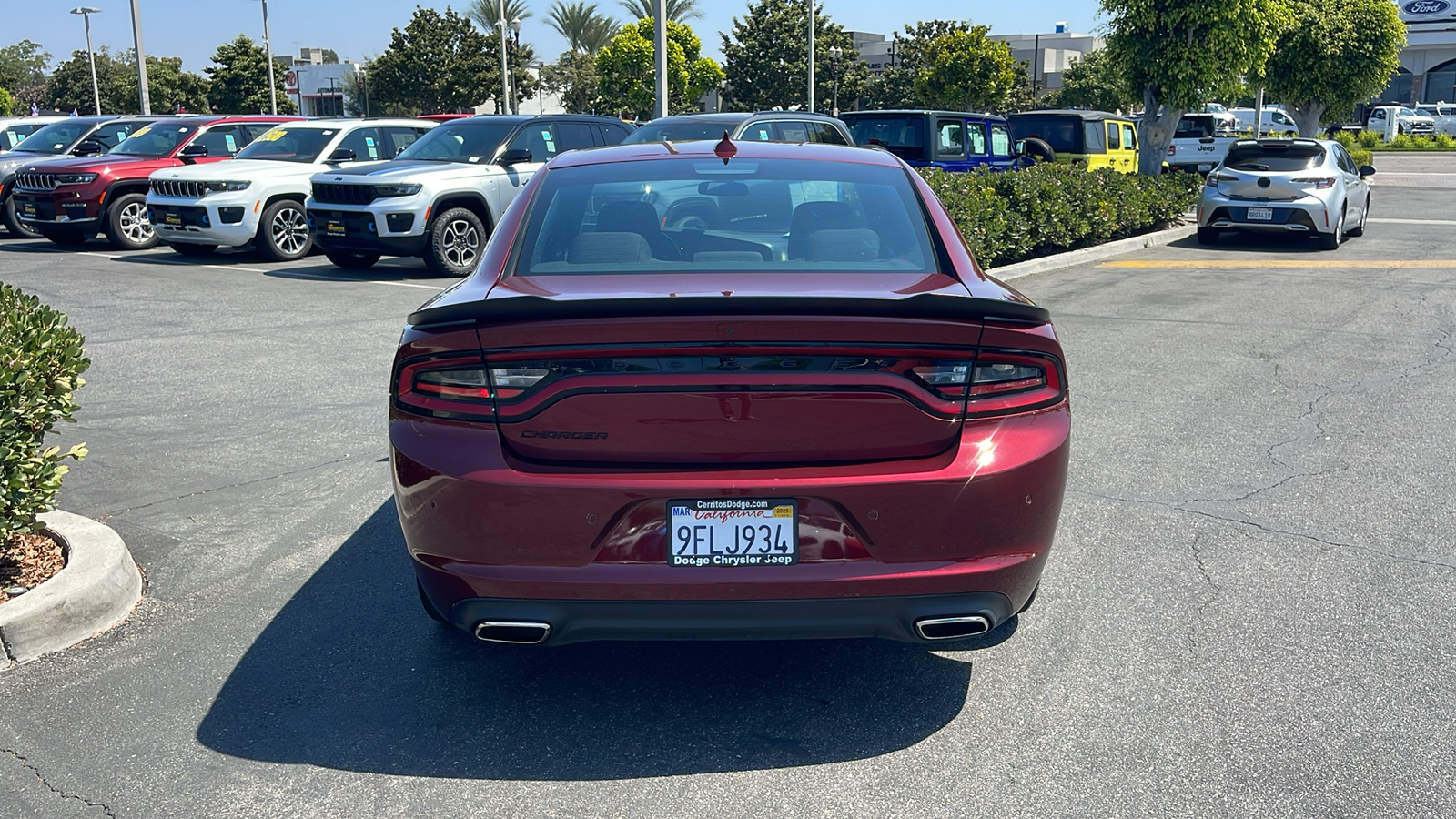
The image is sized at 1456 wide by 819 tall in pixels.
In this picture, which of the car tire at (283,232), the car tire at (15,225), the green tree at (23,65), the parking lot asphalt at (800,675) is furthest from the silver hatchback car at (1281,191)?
the green tree at (23,65)

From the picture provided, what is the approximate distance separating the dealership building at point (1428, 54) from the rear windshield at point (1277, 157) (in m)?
75.0

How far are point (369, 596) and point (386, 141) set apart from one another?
13.3 m

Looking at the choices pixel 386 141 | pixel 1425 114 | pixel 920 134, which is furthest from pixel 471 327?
pixel 1425 114

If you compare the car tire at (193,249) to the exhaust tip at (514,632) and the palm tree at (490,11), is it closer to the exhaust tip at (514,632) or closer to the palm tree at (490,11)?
the exhaust tip at (514,632)

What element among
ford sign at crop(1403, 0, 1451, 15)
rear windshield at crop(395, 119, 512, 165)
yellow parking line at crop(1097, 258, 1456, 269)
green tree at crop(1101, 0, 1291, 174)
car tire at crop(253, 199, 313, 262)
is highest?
ford sign at crop(1403, 0, 1451, 15)

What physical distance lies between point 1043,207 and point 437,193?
6923 millimetres

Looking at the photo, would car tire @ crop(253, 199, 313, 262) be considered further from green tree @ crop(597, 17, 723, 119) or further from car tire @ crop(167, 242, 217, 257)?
green tree @ crop(597, 17, 723, 119)

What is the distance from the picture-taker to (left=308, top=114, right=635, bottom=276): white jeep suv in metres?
13.5

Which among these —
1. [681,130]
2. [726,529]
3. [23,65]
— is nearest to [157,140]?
[681,130]

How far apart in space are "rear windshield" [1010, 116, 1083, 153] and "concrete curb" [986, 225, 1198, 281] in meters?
3.77

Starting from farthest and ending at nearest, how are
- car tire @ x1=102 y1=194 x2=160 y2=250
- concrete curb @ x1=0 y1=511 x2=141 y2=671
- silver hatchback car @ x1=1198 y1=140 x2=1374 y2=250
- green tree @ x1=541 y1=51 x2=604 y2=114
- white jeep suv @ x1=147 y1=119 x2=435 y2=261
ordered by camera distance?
green tree @ x1=541 y1=51 x2=604 y2=114, car tire @ x1=102 y1=194 x2=160 y2=250, silver hatchback car @ x1=1198 y1=140 x2=1374 y2=250, white jeep suv @ x1=147 y1=119 x2=435 y2=261, concrete curb @ x1=0 y1=511 x2=141 y2=671

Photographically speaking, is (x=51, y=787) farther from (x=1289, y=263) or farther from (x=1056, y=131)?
(x=1056, y=131)

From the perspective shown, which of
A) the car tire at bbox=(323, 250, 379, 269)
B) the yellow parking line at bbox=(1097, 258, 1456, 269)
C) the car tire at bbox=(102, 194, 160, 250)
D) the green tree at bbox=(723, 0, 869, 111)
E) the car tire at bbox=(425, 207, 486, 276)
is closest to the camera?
the car tire at bbox=(425, 207, 486, 276)

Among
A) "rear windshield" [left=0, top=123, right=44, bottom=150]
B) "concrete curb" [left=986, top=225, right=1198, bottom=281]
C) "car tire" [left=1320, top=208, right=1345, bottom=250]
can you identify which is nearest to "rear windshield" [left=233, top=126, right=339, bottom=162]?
"concrete curb" [left=986, top=225, right=1198, bottom=281]
